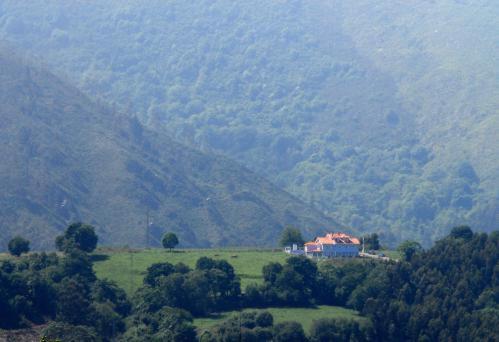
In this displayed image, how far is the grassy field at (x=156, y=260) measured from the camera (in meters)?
139

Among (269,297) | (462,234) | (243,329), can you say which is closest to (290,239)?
(462,234)

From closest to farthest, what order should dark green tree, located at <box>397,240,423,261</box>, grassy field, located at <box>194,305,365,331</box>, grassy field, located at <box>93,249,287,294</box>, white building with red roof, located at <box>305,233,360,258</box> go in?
1. grassy field, located at <box>194,305,365,331</box>
2. grassy field, located at <box>93,249,287,294</box>
3. dark green tree, located at <box>397,240,423,261</box>
4. white building with red roof, located at <box>305,233,360,258</box>

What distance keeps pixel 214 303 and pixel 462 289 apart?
28.6 meters

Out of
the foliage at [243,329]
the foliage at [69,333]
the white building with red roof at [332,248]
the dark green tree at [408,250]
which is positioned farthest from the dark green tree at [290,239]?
the foliage at [69,333]

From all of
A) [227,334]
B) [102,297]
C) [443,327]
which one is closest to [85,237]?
[102,297]

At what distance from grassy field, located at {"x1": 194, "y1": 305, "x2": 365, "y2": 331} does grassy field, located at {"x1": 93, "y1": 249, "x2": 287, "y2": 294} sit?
8061 millimetres

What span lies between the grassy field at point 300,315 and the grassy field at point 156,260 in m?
8.06

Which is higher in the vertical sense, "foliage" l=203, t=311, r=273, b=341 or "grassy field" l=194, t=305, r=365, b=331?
"grassy field" l=194, t=305, r=365, b=331

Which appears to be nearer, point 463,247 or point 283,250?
point 463,247

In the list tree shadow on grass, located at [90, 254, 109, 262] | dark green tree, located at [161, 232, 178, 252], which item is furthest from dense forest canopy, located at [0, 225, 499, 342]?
dark green tree, located at [161, 232, 178, 252]

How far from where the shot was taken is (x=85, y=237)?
477 ft

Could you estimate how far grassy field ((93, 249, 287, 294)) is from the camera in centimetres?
13900

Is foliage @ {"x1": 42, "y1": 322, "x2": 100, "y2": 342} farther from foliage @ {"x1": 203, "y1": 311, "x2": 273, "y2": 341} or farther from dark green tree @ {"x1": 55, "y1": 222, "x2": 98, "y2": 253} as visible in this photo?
dark green tree @ {"x1": 55, "y1": 222, "x2": 98, "y2": 253}

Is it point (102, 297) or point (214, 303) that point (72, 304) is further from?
point (214, 303)
